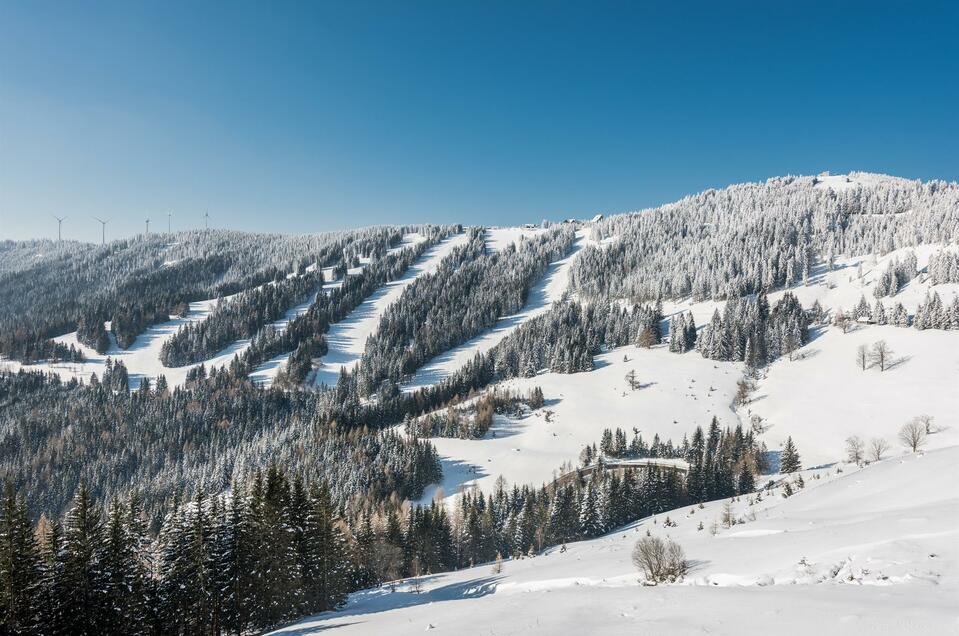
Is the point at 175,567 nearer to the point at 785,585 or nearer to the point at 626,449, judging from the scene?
the point at 785,585

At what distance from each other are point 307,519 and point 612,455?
95396mm

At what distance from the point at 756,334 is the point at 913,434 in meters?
85.2

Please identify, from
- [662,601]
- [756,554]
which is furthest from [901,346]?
[662,601]

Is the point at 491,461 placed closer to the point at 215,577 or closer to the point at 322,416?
the point at 322,416

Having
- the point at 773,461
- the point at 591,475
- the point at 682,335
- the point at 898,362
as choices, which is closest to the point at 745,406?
the point at 773,461

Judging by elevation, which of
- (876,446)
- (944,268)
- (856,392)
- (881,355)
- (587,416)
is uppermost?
(944,268)

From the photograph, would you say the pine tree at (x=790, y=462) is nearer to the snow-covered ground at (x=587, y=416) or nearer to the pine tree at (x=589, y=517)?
the snow-covered ground at (x=587, y=416)

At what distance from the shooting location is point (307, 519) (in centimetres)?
4569

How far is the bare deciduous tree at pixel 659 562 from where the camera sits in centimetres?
→ 2488

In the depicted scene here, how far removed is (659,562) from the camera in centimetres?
2580

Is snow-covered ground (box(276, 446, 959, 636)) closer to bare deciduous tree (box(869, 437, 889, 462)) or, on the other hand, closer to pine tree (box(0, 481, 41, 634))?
pine tree (box(0, 481, 41, 634))

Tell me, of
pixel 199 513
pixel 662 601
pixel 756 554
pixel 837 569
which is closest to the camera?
pixel 662 601

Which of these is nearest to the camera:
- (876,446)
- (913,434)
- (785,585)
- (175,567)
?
(785,585)

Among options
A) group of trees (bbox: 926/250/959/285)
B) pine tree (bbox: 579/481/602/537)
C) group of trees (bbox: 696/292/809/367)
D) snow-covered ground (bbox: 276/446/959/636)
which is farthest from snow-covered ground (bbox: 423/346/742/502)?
group of trees (bbox: 926/250/959/285)
